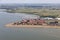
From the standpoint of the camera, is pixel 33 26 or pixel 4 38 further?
pixel 33 26

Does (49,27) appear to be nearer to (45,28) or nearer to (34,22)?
(45,28)

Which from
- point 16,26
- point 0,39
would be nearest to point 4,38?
point 0,39

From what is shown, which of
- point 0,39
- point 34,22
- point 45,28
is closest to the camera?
point 0,39

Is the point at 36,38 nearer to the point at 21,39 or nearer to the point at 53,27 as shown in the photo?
the point at 21,39

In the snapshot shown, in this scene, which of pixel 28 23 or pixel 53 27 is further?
pixel 28 23

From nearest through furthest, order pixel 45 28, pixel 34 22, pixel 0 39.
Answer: pixel 0 39
pixel 45 28
pixel 34 22

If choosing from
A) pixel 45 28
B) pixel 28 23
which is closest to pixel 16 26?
pixel 28 23

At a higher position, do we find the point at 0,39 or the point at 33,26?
the point at 0,39

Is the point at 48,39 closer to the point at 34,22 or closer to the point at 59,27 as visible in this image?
the point at 59,27
